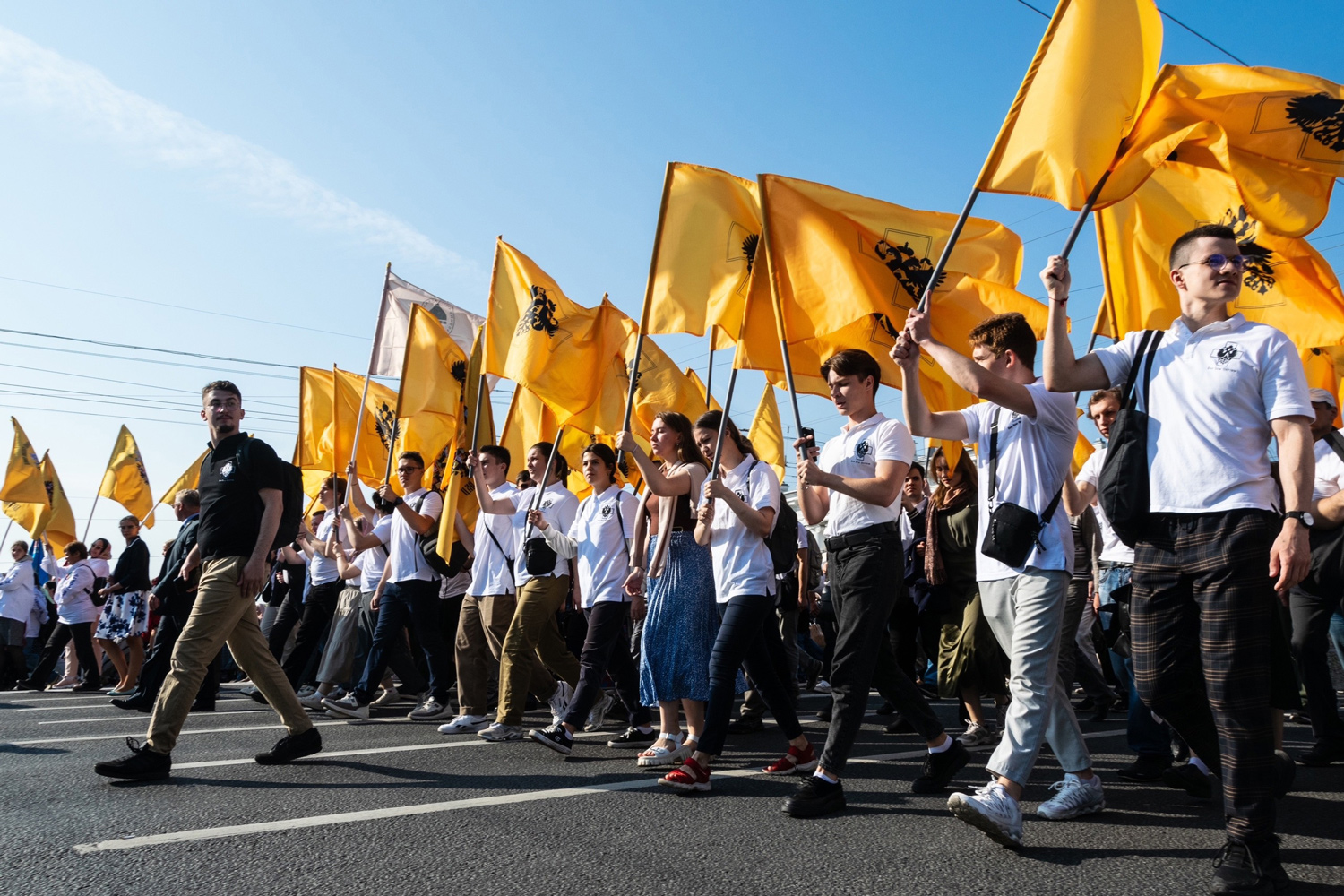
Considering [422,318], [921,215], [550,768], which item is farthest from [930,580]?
[422,318]

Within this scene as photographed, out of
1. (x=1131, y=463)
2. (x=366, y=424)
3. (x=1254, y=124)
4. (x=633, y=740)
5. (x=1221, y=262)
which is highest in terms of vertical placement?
(x=1254, y=124)

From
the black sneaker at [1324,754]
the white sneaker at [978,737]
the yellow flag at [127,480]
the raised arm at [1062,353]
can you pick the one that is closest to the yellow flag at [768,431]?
the white sneaker at [978,737]

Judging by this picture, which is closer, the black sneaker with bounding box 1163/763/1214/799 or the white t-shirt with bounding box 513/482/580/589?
the black sneaker with bounding box 1163/763/1214/799

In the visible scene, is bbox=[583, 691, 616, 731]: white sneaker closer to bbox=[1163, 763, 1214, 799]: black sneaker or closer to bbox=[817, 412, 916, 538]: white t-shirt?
bbox=[817, 412, 916, 538]: white t-shirt

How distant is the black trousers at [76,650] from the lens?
Result: 12.3 metres

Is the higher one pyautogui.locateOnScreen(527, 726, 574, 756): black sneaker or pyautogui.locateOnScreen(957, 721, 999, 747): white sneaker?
pyautogui.locateOnScreen(957, 721, 999, 747): white sneaker

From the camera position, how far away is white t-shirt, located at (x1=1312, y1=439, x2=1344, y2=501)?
209 inches

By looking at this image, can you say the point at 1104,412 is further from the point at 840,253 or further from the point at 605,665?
the point at 605,665

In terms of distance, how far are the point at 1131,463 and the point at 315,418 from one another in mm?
11031

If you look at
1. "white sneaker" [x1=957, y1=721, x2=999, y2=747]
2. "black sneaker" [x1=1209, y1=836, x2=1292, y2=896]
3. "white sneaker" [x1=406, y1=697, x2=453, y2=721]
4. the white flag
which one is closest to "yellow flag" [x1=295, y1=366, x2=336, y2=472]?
the white flag

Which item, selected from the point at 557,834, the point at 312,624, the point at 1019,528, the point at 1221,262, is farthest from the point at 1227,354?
the point at 312,624

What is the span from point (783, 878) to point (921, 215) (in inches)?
172

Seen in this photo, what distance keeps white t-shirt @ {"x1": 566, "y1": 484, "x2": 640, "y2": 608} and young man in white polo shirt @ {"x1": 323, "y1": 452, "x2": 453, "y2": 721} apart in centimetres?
169

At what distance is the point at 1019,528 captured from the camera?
3.84 meters
